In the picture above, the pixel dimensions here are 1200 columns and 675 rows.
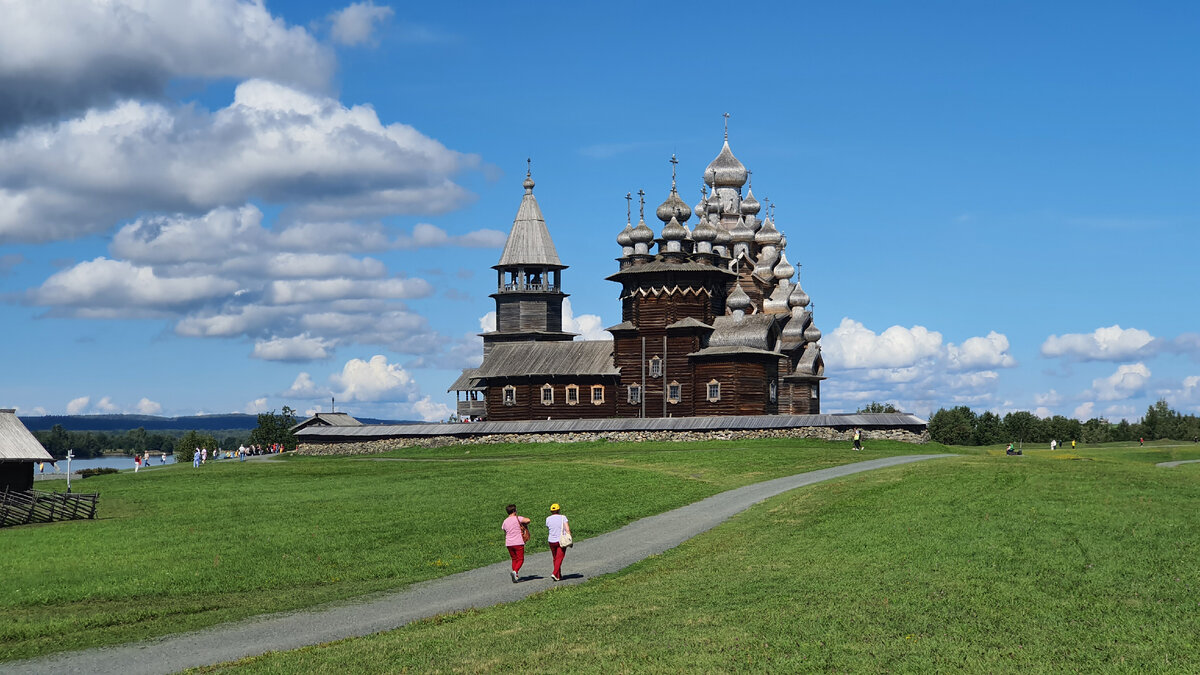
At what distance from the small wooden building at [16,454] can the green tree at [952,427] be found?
257 ft

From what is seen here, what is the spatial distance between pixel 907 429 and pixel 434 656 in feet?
169

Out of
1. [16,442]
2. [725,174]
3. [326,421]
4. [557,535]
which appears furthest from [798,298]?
[557,535]

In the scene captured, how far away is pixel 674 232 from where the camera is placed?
77.1 meters

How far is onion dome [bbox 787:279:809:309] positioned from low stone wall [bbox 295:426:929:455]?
69.6 ft

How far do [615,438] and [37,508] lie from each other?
3471cm

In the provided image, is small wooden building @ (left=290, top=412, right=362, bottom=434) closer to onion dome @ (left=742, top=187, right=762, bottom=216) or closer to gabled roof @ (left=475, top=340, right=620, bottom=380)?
gabled roof @ (left=475, top=340, right=620, bottom=380)

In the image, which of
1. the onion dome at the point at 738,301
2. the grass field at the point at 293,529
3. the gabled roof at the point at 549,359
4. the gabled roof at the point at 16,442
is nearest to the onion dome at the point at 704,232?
the onion dome at the point at 738,301

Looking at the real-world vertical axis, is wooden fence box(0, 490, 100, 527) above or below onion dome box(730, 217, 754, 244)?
below

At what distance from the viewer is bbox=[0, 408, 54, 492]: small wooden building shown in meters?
43.2

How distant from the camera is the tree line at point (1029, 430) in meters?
107

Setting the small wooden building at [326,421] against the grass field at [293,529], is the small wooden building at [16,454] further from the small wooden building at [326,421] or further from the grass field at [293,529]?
the small wooden building at [326,421]

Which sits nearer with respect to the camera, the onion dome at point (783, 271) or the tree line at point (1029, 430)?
the onion dome at point (783, 271)

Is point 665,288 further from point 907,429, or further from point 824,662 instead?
point 824,662

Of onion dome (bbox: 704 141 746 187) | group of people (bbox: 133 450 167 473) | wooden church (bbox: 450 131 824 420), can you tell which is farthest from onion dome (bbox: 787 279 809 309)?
group of people (bbox: 133 450 167 473)
